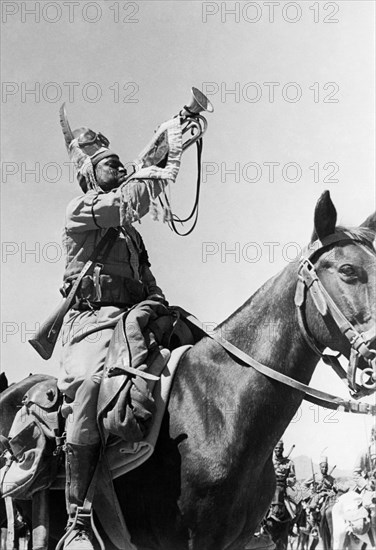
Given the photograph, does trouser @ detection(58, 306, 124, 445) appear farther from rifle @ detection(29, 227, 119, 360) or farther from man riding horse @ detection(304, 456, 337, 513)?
man riding horse @ detection(304, 456, 337, 513)

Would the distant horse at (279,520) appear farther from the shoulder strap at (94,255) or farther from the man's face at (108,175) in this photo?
the man's face at (108,175)

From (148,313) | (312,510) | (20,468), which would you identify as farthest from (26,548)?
(312,510)

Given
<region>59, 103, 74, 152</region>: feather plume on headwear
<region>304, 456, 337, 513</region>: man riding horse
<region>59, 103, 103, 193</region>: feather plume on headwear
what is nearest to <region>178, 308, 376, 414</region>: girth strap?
<region>59, 103, 103, 193</region>: feather plume on headwear

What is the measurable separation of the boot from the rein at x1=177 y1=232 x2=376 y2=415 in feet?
4.07

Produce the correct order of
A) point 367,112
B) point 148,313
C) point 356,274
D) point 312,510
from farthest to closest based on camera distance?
point 312,510
point 367,112
point 148,313
point 356,274

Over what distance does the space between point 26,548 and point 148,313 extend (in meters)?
2.42

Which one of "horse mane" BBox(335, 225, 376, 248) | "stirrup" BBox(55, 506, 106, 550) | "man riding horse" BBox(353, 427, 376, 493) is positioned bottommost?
"man riding horse" BBox(353, 427, 376, 493)

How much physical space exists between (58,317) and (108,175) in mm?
1183

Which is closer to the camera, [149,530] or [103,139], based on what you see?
[149,530]

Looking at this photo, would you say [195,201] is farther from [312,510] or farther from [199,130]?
[312,510]

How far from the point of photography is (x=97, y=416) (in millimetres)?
7457

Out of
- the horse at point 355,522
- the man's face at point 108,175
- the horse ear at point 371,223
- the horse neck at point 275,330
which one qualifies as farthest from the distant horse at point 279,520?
the horse ear at point 371,223

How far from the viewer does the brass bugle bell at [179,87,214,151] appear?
7.84 meters

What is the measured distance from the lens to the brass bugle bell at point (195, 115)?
7.84m
